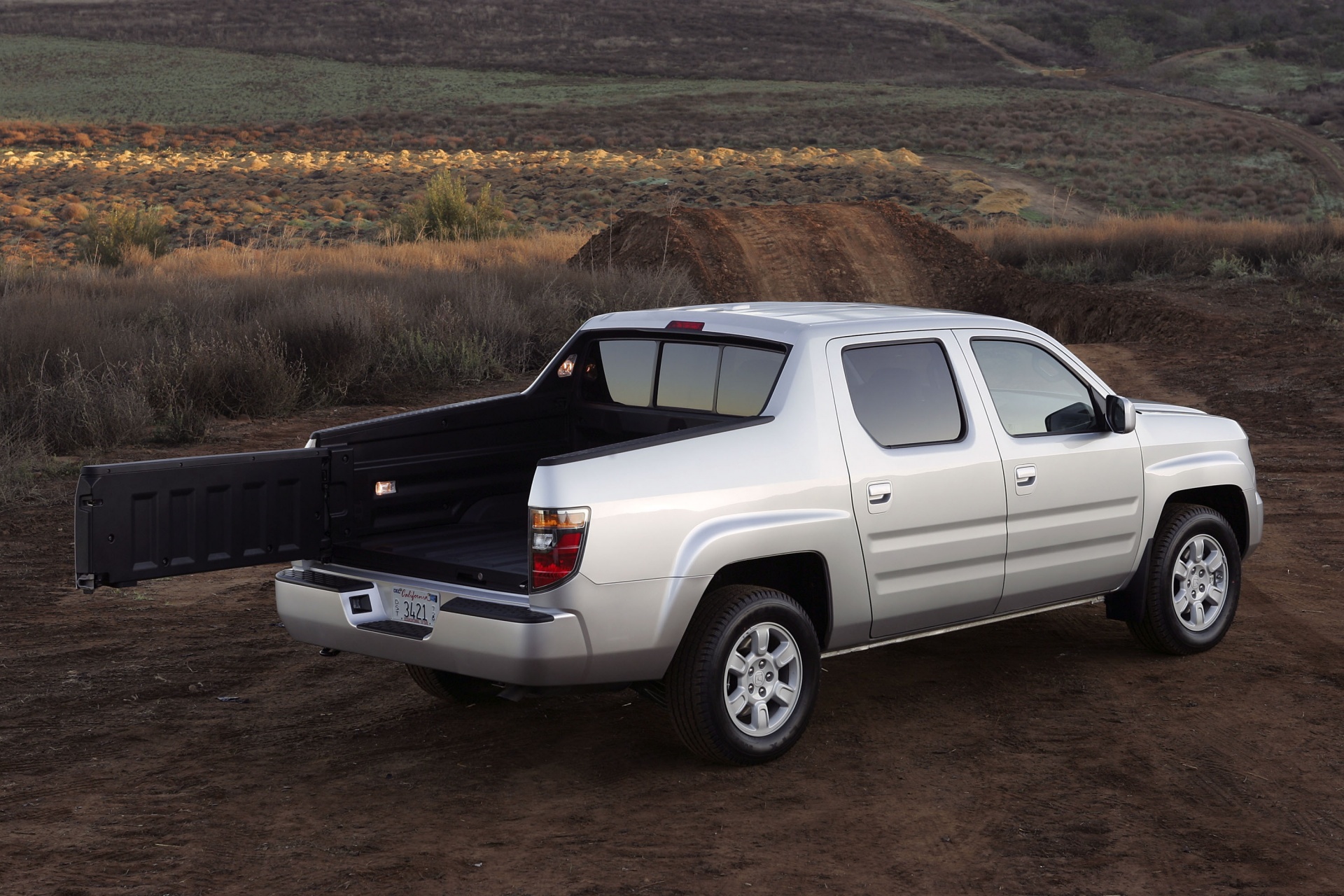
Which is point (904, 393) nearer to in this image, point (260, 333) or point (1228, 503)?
point (1228, 503)

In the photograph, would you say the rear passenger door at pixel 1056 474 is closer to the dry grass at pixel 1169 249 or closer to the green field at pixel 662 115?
the dry grass at pixel 1169 249

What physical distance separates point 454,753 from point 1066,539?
3.00m

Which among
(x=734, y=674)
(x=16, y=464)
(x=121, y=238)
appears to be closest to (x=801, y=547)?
(x=734, y=674)

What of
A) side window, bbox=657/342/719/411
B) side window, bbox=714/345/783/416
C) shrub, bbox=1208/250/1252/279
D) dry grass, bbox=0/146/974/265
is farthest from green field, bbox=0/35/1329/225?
side window, bbox=714/345/783/416

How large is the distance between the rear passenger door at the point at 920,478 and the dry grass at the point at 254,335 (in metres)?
8.43

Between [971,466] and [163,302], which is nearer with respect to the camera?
[971,466]

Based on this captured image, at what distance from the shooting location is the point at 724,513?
5336 millimetres

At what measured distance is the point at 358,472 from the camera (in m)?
5.93

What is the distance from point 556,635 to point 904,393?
2035mm

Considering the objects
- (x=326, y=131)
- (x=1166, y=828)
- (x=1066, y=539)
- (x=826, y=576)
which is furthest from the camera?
(x=326, y=131)

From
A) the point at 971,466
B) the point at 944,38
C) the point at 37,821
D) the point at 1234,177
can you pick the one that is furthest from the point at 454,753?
the point at 944,38

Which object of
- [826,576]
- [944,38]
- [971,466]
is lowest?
[826,576]

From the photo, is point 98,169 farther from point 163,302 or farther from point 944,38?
point 944,38

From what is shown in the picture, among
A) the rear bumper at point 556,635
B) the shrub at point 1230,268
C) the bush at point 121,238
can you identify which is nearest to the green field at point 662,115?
the shrub at point 1230,268
